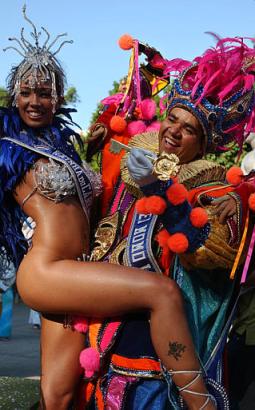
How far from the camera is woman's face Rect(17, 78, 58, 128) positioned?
320 centimetres

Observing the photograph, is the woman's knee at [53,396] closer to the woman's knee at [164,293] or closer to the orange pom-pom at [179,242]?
the woman's knee at [164,293]

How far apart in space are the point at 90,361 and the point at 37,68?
139 centimetres

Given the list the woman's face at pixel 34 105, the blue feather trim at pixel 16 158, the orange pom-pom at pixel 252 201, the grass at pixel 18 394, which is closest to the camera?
the orange pom-pom at pixel 252 201

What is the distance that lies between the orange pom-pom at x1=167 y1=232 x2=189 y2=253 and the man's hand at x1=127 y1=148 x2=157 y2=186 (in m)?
0.24

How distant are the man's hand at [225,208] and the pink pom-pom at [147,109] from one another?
93 cm

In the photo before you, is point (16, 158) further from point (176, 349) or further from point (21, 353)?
point (21, 353)

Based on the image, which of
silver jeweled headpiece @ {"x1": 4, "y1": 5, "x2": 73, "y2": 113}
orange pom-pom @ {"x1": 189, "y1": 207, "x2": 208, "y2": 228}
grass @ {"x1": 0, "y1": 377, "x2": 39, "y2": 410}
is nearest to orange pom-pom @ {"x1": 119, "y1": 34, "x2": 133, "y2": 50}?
silver jeweled headpiece @ {"x1": 4, "y1": 5, "x2": 73, "y2": 113}

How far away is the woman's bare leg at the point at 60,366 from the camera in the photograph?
2.95 m

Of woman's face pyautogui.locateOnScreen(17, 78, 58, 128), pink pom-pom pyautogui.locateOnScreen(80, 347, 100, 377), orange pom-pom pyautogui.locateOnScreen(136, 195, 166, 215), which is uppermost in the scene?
woman's face pyautogui.locateOnScreen(17, 78, 58, 128)

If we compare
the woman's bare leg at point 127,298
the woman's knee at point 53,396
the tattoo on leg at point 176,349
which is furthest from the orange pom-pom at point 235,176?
the woman's knee at point 53,396

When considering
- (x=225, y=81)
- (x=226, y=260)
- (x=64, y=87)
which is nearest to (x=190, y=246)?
(x=226, y=260)

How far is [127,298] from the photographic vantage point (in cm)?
279

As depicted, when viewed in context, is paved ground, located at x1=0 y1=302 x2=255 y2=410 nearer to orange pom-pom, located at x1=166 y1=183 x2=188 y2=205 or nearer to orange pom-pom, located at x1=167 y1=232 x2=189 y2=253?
orange pom-pom, located at x1=167 y1=232 x2=189 y2=253

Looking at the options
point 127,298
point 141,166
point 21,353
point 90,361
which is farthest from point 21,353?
point 141,166
